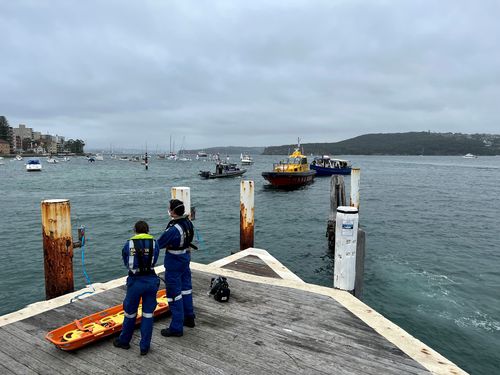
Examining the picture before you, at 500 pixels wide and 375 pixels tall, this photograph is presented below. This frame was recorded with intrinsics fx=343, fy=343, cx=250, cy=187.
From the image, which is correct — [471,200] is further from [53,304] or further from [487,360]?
[53,304]

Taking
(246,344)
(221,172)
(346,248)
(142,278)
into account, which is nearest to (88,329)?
(142,278)

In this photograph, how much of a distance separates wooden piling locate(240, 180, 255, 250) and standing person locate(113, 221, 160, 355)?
5992 millimetres

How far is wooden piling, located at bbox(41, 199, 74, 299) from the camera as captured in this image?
19.6ft

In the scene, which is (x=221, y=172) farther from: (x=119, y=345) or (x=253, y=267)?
(x=119, y=345)

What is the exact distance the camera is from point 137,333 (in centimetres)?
464

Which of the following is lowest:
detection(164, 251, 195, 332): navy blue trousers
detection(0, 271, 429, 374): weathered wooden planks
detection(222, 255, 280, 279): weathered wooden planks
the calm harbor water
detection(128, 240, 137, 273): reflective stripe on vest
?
the calm harbor water

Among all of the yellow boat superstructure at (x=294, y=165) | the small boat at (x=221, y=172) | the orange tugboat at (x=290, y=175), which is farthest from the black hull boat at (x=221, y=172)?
the orange tugboat at (x=290, y=175)

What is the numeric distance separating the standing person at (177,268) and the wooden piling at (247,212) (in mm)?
5339

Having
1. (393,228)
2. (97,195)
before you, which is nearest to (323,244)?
(393,228)

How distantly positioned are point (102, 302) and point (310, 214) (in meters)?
21.5

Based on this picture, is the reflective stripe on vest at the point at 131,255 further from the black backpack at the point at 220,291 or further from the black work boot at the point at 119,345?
the black backpack at the point at 220,291

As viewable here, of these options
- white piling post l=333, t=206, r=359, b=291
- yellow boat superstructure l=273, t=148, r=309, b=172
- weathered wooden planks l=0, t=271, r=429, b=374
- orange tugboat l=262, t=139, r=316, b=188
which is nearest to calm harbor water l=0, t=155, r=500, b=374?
white piling post l=333, t=206, r=359, b=291

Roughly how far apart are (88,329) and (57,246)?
224cm

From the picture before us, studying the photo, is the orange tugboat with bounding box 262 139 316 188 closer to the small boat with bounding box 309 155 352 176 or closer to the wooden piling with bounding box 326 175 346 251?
the small boat with bounding box 309 155 352 176
